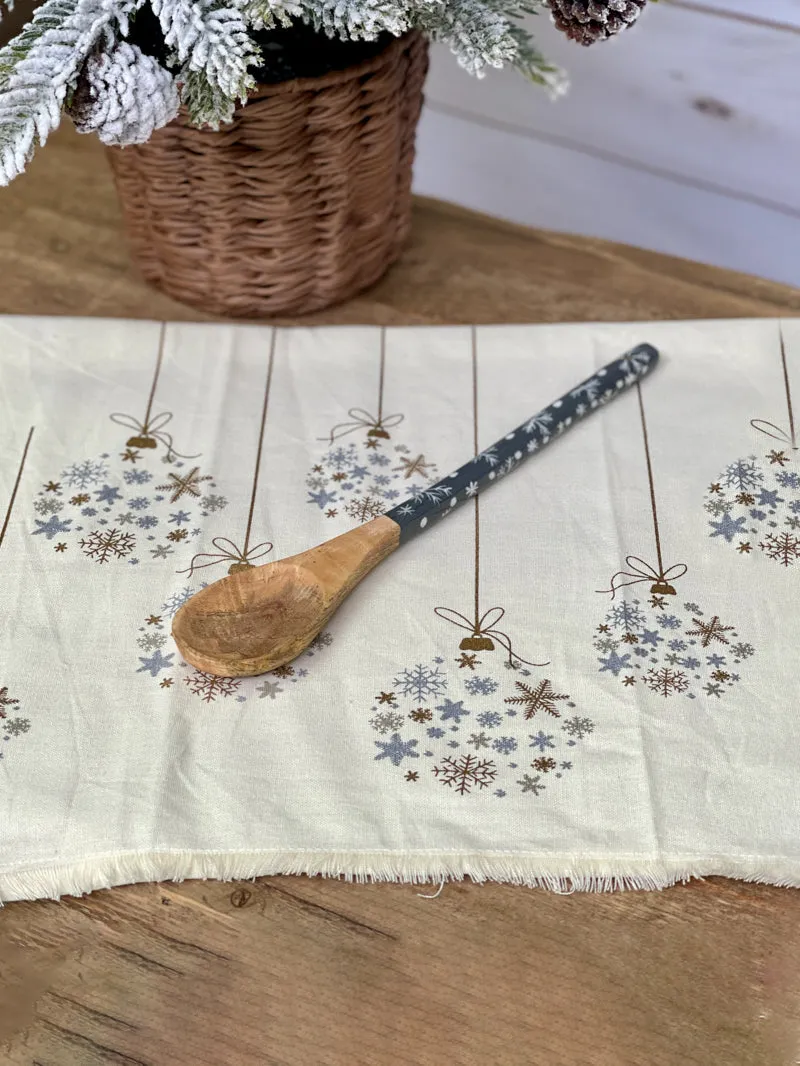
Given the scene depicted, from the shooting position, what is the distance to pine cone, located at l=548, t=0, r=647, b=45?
0.61m

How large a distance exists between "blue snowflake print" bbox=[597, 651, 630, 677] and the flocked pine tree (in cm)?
35

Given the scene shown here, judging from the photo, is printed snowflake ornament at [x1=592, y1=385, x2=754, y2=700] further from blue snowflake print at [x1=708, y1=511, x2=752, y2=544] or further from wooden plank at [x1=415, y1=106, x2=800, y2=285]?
wooden plank at [x1=415, y1=106, x2=800, y2=285]

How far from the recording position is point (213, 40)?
565mm

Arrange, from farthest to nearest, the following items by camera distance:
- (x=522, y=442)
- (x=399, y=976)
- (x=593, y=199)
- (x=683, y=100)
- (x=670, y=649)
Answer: (x=593, y=199)
(x=683, y=100)
(x=522, y=442)
(x=670, y=649)
(x=399, y=976)

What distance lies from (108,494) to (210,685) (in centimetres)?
16

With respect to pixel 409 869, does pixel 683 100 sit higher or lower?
higher

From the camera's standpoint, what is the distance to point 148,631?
589mm

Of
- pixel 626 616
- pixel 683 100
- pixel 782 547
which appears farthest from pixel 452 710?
pixel 683 100

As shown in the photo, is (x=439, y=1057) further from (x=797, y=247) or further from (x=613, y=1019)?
(x=797, y=247)

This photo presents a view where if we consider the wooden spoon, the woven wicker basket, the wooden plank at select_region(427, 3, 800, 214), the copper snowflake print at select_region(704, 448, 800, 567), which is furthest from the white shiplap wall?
the wooden spoon

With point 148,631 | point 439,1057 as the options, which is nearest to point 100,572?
point 148,631

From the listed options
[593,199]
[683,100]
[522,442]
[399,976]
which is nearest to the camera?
[399,976]

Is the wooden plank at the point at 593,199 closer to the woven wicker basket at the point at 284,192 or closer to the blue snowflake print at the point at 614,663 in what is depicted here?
the woven wicker basket at the point at 284,192

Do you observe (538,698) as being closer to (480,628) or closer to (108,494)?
(480,628)
